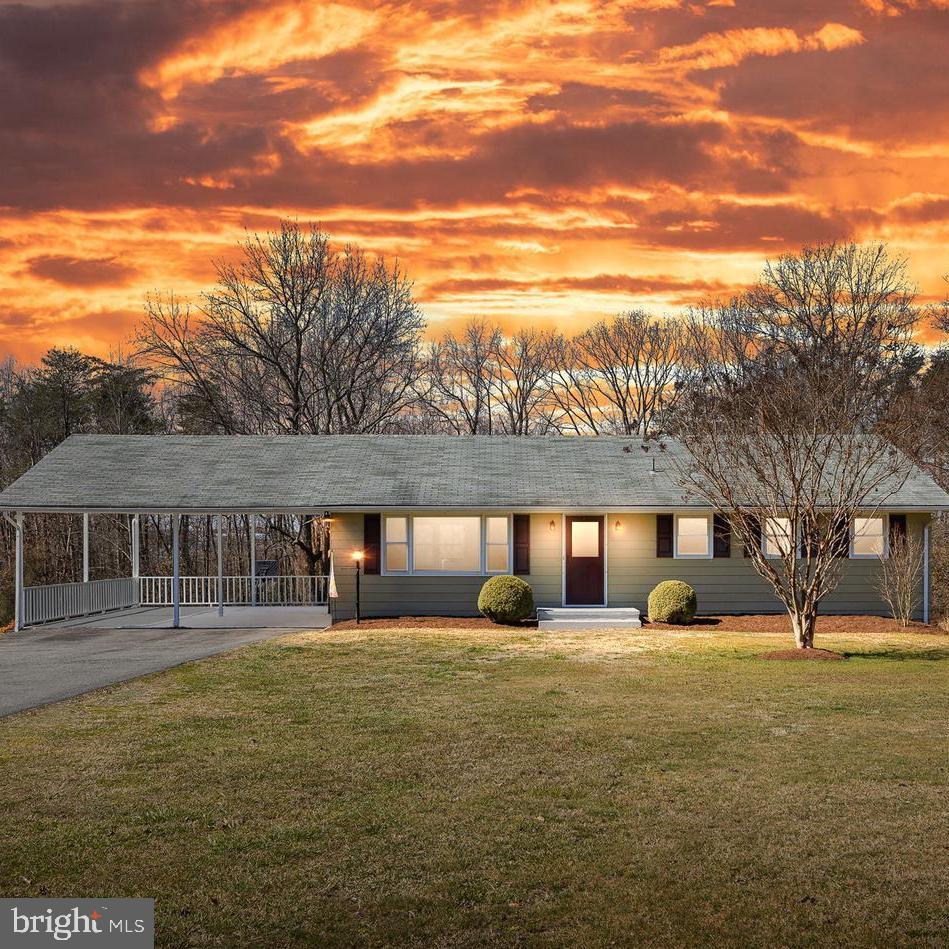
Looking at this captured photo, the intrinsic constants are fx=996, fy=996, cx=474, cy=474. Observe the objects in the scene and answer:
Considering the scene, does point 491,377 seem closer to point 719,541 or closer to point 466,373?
point 466,373

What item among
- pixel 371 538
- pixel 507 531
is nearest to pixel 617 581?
pixel 507 531

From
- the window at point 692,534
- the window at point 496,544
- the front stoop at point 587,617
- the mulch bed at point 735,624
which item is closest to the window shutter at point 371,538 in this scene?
the mulch bed at point 735,624

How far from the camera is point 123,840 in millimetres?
6699

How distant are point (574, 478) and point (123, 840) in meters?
18.5

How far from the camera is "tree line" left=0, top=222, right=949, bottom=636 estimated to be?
1455 inches

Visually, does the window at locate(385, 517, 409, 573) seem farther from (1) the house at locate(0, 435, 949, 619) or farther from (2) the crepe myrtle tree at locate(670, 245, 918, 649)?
(2) the crepe myrtle tree at locate(670, 245, 918, 649)

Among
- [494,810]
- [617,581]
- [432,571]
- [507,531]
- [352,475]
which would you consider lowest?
[494,810]

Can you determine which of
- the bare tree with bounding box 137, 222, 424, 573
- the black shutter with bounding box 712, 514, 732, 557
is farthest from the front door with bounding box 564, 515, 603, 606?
the bare tree with bounding box 137, 222, 424, 573

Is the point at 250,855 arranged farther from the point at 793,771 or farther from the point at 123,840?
the point at 793,771

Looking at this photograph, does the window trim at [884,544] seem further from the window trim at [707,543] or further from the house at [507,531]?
the window trim at [707,543]

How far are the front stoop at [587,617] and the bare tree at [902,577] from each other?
5795 millimetres

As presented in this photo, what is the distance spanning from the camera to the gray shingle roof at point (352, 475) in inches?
890

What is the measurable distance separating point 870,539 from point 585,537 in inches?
266

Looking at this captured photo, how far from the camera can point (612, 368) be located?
155ft
